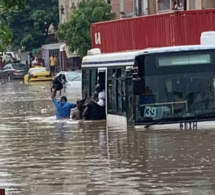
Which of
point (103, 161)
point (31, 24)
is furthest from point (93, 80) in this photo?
point (31, 24)

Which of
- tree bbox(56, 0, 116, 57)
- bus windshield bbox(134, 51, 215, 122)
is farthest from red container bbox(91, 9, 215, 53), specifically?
tree bbox(56, 0, 116, 57)

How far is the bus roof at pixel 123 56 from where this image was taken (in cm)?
2228

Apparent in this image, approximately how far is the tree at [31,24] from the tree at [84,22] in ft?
69.5

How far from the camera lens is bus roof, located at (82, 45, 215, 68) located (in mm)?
22281

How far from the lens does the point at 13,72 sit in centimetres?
7944

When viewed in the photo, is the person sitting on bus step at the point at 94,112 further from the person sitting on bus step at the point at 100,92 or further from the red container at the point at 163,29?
the red container at the point at 163,29

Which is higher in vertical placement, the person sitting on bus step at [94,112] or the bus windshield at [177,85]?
the bus windshield at [177,85]

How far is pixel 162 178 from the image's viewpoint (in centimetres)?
1451

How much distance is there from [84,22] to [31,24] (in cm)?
2511

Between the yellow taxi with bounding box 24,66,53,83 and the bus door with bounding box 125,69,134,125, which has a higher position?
the bus door with bounding box 125,69,134,125

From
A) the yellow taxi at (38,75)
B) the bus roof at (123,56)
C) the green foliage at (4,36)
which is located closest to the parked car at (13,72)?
the yellow taxi at (38,75)

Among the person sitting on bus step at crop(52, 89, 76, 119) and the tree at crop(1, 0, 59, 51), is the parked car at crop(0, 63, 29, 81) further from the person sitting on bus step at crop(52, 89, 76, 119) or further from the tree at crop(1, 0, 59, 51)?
the person sitting on bus step at crop(52, 89, 76, 119)

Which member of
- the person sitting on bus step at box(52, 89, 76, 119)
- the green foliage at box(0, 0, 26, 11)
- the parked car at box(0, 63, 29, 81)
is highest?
the green foliage at box(0, 0, 26, 11)

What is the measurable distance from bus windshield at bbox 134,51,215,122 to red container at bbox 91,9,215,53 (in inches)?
64.7
